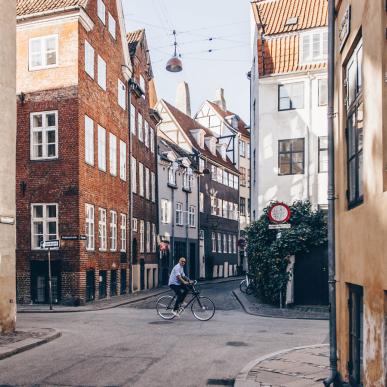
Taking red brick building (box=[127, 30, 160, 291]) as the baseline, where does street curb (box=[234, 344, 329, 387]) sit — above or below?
below

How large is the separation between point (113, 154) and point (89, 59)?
5182mm

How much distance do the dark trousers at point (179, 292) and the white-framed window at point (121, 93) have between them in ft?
49.3

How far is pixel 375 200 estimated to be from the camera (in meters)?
5.71

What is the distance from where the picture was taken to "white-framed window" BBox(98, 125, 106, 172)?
26.7m

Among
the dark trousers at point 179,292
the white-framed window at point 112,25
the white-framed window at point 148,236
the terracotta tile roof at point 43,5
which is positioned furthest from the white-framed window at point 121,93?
the dark trousers at point 179,292

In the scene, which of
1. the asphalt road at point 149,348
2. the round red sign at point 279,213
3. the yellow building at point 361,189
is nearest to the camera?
the yellow building at point 361,189

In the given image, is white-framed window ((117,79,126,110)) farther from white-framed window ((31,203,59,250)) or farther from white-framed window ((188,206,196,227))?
white-framed window ((188,206,196,227))

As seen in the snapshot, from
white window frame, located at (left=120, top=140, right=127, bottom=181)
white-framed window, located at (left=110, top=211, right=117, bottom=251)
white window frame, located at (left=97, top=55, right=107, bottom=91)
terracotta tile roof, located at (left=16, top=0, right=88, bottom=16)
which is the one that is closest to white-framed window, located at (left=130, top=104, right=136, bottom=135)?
white window frame, located at (left=120, top=140, right=127, bottom=181)

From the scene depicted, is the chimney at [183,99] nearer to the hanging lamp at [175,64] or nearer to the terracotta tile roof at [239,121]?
the terracotta tile roof at [239,121]

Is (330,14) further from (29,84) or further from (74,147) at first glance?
(29,84)

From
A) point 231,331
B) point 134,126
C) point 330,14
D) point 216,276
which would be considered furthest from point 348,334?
point 216,276

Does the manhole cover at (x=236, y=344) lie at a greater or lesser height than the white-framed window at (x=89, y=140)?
lesser

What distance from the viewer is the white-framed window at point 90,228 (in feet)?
81.3

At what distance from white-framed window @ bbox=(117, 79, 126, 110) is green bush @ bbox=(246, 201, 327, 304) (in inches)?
437
